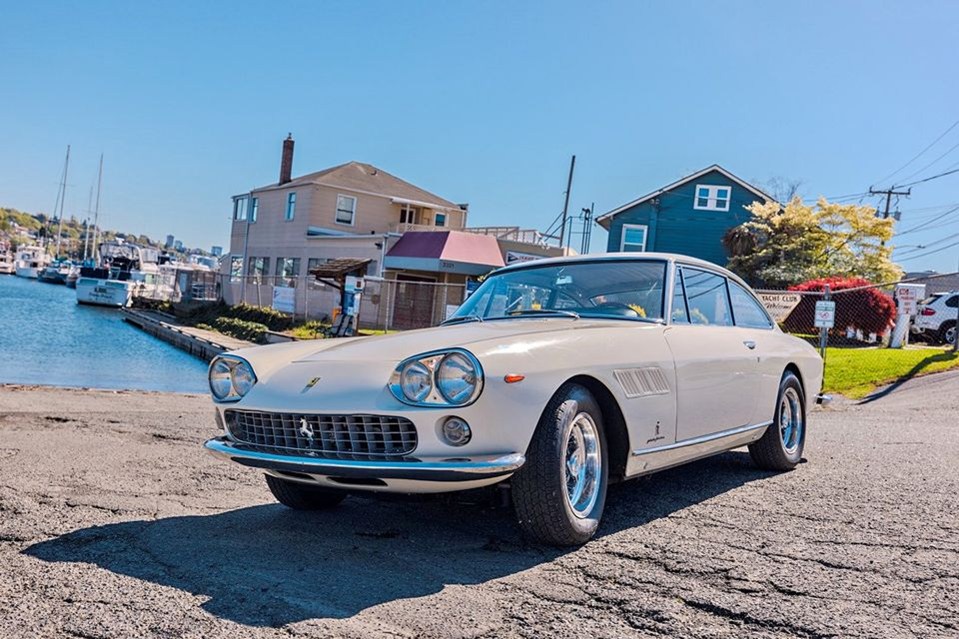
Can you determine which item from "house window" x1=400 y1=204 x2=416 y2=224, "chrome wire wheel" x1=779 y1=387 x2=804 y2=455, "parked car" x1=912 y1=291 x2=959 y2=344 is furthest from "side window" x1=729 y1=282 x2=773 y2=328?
"house window" x1=400 y1=204 x2=416 y2=224

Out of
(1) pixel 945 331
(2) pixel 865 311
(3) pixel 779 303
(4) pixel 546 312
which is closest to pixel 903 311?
(2) pixel 865 311

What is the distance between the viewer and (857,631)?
2826 mm

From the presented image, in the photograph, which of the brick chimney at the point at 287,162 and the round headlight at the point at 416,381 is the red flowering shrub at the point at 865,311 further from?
the brick chimney at the point at 287,162

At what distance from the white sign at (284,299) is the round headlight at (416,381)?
27.2 metres

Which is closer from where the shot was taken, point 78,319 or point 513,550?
point 513,550

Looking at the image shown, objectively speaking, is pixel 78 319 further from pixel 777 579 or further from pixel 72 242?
pixel 72 242

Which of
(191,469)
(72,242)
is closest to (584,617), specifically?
(191,469)

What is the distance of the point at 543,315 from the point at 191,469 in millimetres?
2892

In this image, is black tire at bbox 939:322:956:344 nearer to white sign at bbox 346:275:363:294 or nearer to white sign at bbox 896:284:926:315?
white sign at bbox 896:284:926:315

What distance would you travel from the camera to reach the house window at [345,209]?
37.1 metres

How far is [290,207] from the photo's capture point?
3816 centimetres

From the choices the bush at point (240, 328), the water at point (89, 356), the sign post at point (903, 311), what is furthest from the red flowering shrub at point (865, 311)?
the bush at point (240, 328)

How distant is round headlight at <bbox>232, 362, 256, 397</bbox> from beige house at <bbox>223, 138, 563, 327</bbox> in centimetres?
2382

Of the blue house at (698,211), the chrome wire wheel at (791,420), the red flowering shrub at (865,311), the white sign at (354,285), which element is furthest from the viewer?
the blue house at (698,211)
